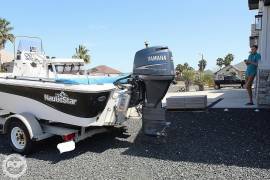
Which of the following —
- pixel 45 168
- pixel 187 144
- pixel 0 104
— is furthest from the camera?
pixel 0 104

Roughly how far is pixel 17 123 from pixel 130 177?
2569 millimetres

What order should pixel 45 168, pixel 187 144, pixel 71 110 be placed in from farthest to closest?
pixel 187 144
pixel 71 110
pixel 45 168

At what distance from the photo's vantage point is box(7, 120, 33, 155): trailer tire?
6270 millimetres

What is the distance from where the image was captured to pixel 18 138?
6516 millimetres

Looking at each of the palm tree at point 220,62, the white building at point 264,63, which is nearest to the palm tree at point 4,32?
the white building at point 264,63

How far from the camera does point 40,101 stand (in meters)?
6.36

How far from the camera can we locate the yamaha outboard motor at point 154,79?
242 inches

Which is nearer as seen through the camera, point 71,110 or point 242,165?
point 242,165

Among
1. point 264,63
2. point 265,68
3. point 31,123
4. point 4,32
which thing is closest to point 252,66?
point 265,68

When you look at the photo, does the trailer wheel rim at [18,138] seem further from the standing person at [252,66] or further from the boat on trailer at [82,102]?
the standing person at [252,66]

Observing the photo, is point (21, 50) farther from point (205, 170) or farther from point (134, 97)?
point (205, 170)

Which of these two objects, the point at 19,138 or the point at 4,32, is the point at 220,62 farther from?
the point at 19,138

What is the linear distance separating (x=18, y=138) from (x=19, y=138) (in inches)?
1.0

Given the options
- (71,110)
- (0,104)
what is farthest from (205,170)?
(0,104)
